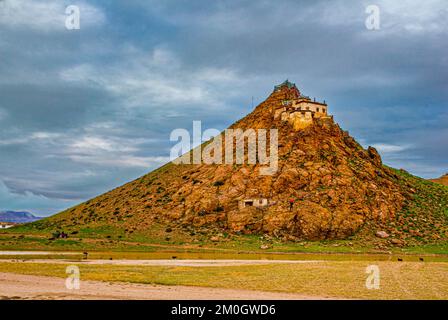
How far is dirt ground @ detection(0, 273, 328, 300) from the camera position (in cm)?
2273

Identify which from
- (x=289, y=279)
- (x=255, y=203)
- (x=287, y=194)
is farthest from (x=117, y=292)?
(x=287, y=194)

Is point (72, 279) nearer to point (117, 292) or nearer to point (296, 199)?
point (117, 292)

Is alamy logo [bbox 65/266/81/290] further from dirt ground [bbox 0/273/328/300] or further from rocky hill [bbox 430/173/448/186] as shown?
rocky hill [bbox 430/173/448/186]

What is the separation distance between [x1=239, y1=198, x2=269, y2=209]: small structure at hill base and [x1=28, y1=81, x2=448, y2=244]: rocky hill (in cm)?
20

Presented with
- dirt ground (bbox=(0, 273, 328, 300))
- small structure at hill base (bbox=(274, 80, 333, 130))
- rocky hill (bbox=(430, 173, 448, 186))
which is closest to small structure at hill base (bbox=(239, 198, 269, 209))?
small structure at hill base (bbox=(274, 80, 333, 130))

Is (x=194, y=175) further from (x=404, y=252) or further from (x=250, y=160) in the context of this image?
(x=404, y=252)

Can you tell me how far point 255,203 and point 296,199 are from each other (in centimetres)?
841

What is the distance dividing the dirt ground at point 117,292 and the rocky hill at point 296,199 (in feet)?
182

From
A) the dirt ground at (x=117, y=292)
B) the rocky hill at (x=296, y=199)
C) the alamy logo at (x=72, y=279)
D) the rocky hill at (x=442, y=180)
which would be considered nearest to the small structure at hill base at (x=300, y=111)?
the rocky hill at (x=296, y=199)

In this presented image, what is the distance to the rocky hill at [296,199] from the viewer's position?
272 ft

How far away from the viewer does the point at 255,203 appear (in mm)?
88938
